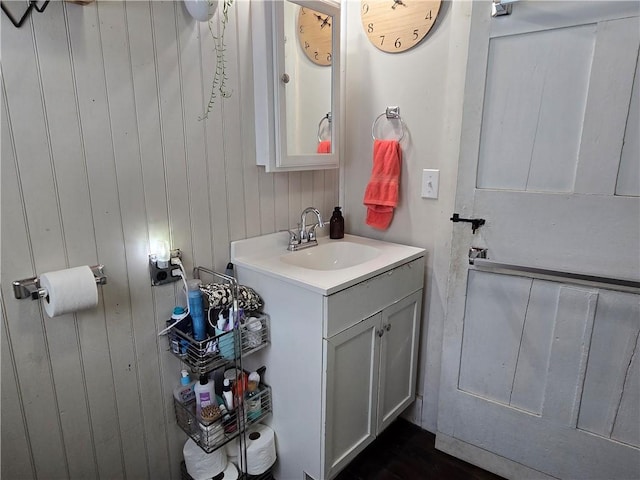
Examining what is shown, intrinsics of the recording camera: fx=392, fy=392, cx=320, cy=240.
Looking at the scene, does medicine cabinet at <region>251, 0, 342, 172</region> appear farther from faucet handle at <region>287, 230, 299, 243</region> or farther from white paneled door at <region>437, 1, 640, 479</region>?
white paneled door at <region>437, 1, 640, 479</region>

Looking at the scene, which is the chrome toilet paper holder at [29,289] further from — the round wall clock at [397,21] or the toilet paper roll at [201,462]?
the round wall clock at [397,21]

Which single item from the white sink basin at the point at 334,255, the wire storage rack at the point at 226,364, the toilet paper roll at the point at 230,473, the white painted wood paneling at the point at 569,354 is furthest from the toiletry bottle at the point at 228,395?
the white painted wood paneling at the point at 569,354

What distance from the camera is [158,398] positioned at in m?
1.46

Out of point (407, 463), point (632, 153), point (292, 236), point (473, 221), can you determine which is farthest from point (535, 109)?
point (407, 463)

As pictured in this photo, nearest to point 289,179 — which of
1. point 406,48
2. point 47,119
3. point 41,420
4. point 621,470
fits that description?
point 406,48

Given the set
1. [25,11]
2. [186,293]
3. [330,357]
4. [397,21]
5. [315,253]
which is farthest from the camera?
[315,253]

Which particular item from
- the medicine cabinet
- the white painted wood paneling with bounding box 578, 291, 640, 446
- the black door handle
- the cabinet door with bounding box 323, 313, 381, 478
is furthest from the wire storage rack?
the white painted wood paneling with bounding box 578, 291, 640, 446

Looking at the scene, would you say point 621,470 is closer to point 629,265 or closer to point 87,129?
point 629,265

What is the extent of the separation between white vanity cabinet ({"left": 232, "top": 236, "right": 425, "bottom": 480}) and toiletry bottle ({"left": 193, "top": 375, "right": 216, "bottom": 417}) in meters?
0.23

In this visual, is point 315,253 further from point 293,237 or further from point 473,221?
point 473,221

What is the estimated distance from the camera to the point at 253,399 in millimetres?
1526

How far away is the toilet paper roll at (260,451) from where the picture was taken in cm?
152

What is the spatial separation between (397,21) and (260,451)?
6.07ft

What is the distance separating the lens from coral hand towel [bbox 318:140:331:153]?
1765 millimetres
